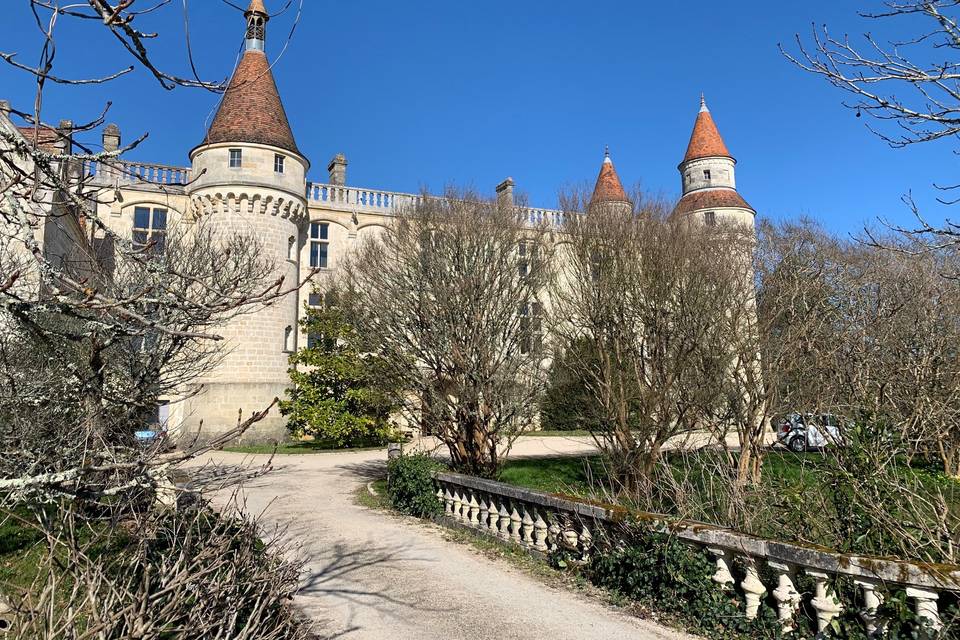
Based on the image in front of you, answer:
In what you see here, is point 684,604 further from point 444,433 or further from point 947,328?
point 947,328

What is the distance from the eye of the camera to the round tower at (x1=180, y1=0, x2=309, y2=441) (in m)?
21.5

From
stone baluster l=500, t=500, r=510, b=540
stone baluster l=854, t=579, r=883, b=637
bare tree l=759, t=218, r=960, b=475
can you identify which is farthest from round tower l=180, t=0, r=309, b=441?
stone baluster l=854, t=579, r=883, b=637

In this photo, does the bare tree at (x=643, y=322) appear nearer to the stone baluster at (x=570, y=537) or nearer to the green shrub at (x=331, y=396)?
the stone baluster at (x=570, y=537)

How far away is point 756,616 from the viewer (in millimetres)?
4527

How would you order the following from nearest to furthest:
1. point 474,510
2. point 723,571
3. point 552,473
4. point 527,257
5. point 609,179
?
point 723,571 < point 474,510 < point 527,257 < point 552,473 < point 609,179

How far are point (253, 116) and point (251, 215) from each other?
3606 millimetres

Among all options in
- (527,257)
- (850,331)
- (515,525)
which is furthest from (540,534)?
(850,331)

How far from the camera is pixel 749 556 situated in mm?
4664

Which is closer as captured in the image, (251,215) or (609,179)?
(251,215)

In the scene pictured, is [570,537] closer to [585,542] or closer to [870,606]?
[585,542]

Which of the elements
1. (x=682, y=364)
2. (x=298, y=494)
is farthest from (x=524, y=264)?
(x=298, y=494)

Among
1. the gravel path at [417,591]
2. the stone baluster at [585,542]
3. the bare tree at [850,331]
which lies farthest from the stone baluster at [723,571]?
the bare tree at [850,331]

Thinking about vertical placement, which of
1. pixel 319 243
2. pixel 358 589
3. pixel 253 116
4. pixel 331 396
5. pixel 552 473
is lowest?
pixel 358 589

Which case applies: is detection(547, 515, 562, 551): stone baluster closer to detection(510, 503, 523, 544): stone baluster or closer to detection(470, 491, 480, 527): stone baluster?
detection(510, 503, 523, 544): stone baluster
